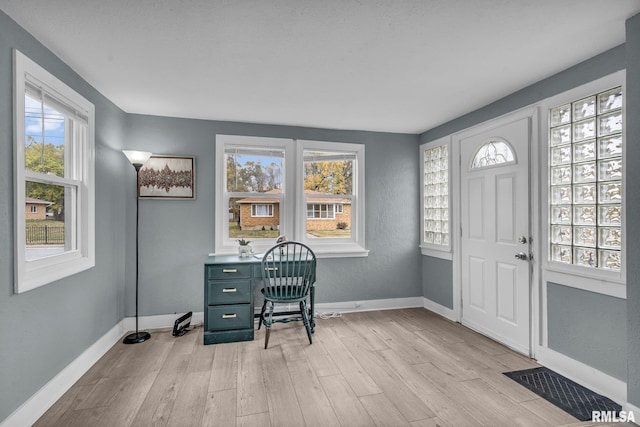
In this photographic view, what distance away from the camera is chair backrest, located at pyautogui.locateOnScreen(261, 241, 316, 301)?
320 cm

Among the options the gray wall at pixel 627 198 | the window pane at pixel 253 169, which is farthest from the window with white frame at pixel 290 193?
the gray wall at pixel 627 198

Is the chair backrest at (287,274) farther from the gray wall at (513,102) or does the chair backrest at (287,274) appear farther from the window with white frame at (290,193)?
the gray wall at (513,102)

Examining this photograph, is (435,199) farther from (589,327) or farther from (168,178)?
(168,178)

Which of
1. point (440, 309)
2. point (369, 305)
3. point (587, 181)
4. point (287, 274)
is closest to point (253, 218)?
point (287, 274)

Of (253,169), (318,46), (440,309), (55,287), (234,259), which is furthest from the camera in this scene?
(440,309)


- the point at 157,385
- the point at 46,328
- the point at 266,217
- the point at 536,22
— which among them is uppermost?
the point at 536,22

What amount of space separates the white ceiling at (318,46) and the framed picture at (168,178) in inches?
26.2

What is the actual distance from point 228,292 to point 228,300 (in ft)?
0.27

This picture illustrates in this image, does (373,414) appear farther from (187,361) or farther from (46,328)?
(46,328)

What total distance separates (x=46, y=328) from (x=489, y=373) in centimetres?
324

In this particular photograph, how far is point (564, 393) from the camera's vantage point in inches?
90.7

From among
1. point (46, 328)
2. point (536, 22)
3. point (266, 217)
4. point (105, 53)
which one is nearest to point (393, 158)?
point (266, 217)

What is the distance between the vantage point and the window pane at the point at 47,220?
2158 mm

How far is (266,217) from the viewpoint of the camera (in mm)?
4059
